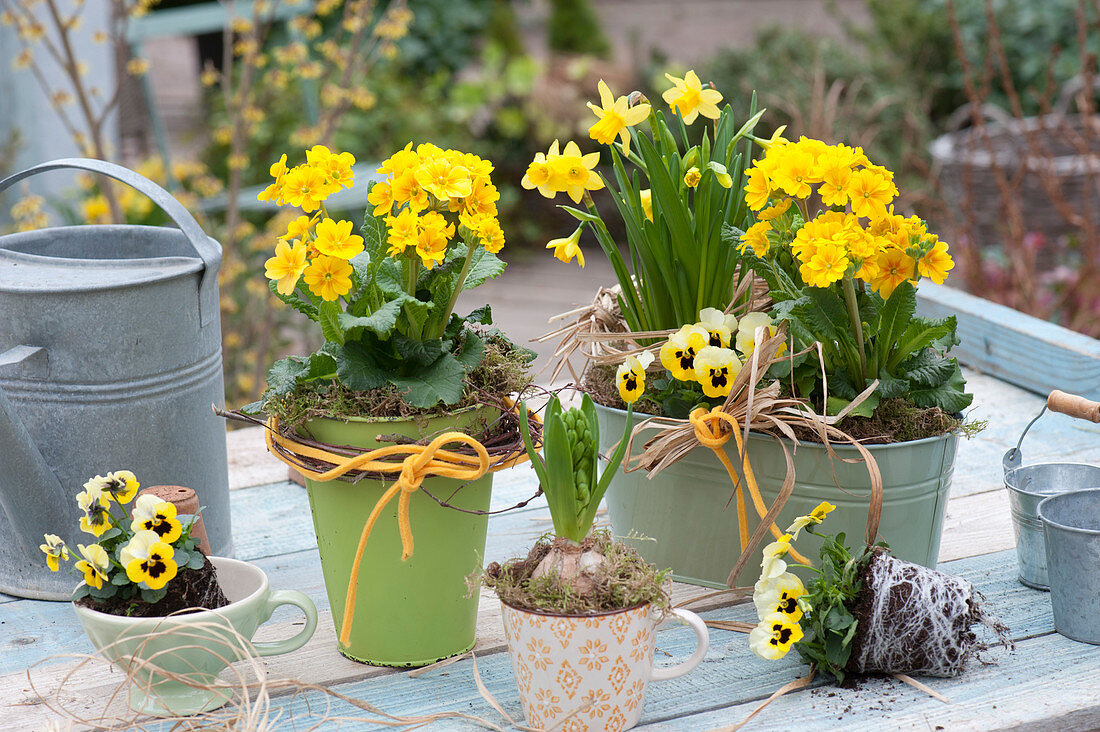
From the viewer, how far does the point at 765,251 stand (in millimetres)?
1099

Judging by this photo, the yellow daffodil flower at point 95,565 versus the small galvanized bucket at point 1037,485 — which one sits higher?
the yellow daffodil flower at point 95,565

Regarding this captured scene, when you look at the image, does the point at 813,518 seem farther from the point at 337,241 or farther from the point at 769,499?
the point at 337,241

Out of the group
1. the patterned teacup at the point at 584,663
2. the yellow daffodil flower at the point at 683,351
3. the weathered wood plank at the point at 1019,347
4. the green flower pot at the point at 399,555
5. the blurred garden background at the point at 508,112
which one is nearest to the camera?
the patterned teacup at the point at 584,663

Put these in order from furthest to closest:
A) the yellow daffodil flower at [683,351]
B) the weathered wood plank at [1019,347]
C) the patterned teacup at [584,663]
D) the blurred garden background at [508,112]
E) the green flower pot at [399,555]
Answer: the blurred garden background at [508,112], the weathered wood plank at [1019,347], the yellow daffodil flower at [683,351], the green flower pot at [399,555], the patterned teacup at [584,663]

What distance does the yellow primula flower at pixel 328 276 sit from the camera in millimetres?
952

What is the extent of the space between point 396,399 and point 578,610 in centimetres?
25

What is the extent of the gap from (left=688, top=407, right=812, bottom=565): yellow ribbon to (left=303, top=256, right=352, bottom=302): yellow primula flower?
0.37m

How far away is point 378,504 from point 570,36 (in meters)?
5.76

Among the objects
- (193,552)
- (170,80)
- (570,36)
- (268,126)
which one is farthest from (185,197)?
(170,80)

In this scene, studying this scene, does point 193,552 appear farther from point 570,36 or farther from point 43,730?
point 570,36

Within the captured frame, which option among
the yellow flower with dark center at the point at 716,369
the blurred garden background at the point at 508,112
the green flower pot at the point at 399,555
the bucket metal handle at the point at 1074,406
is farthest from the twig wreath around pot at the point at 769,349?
the blurred garden background at the point at 508,112

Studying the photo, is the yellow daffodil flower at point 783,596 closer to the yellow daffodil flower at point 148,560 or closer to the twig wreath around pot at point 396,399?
the twig wreath around pot at point 396,399

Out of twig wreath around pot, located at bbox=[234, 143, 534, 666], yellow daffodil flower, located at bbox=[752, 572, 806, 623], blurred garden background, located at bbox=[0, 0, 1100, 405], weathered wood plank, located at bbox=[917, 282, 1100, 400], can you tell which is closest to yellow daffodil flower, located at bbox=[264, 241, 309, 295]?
twig wreath around pot, located at bbox=[234, 143, 534, 666]

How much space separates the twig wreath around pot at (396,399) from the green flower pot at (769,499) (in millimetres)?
214
